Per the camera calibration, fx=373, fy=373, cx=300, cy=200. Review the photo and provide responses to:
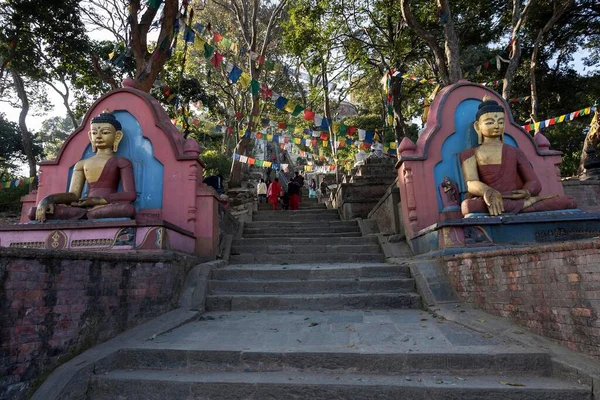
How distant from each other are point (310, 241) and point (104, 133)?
450 cm

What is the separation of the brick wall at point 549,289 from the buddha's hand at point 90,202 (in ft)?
18.2

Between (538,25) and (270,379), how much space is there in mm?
18017

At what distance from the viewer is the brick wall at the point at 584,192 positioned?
9.52 metres

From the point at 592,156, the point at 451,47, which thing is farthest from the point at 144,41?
the point at 592,156

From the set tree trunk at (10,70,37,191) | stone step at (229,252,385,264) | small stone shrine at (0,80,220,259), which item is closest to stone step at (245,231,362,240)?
stone step at (229,252,385,264)

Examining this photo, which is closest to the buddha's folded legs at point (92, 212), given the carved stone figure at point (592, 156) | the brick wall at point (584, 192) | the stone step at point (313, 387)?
the stone step at point (313, 387)

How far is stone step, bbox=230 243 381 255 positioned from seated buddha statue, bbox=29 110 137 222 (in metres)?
2.56

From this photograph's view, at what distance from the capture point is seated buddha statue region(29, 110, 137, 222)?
573 centimetres

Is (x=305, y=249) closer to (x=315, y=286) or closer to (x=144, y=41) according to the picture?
(x=315, y=286)

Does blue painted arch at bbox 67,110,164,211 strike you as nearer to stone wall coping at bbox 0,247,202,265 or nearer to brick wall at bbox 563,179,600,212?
stone wall coping at bbox 0,247,202,265

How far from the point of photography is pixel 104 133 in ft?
21.3

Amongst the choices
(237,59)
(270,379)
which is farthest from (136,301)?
(237,59)

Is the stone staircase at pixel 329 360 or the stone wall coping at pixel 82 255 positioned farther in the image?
the stone staircase at pixel 329 360

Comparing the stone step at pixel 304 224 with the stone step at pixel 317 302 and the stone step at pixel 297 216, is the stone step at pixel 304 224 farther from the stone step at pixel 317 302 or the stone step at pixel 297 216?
the stone step at pixel 317 302
